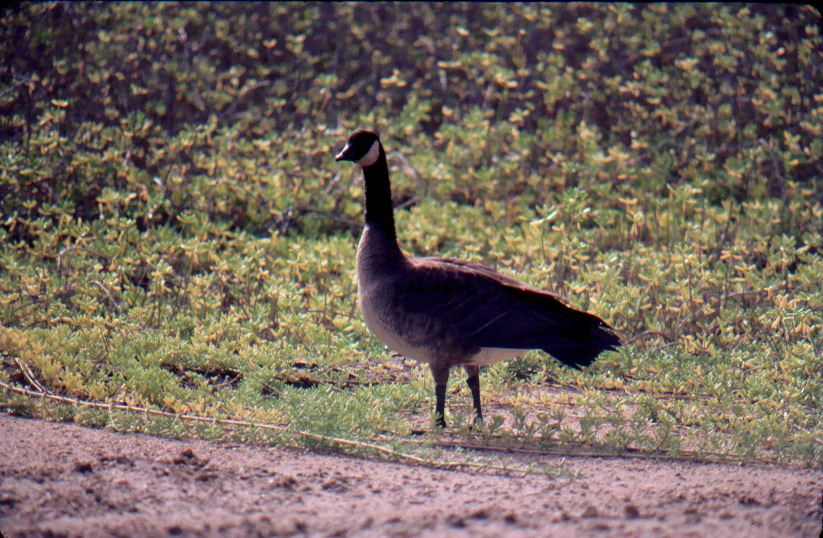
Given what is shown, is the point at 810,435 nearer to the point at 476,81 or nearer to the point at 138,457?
the point at 138,457

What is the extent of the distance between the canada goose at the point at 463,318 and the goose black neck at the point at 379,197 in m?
0.23

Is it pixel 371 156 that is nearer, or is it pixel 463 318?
pixel 463 318

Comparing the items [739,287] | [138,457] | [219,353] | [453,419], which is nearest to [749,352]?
[739,287]

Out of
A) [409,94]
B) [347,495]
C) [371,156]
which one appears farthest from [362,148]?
[409,94]

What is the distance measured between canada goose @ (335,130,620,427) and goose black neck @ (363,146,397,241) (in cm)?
23

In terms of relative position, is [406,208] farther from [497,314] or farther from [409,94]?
[497,314]

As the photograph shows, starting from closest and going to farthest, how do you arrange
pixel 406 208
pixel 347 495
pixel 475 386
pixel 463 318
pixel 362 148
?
pixel 347 495 < pixel 463 318 < pixel 475 386 < pixel 362 148 < pixel 406 208

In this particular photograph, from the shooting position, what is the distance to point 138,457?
3.39 metres

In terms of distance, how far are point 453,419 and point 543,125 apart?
6301mm

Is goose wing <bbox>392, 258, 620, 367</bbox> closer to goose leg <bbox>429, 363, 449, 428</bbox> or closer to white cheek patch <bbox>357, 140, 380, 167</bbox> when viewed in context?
goose leg <bbox>429, 363, 449, 428</bbox>

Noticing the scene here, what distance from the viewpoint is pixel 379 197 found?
14.7 ft

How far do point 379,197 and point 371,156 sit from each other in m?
0.24

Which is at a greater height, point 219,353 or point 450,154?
point 450,154

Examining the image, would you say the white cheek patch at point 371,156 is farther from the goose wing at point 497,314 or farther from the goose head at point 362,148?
the goose wing at point 497,314
